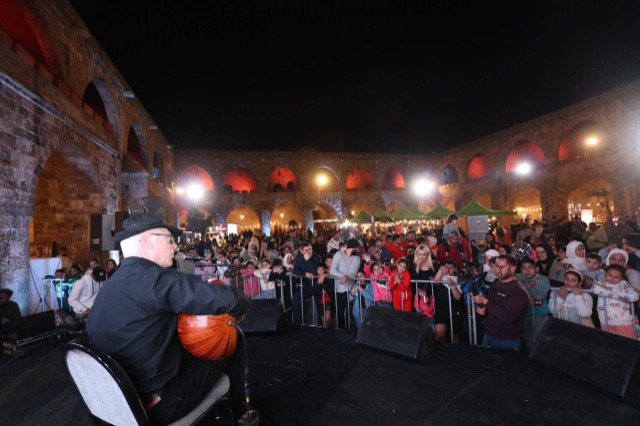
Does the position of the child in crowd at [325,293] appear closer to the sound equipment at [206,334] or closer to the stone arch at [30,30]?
the sound equipment at [206,334]

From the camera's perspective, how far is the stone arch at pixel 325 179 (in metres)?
28.8

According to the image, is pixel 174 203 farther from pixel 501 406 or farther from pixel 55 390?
pixel 501 406

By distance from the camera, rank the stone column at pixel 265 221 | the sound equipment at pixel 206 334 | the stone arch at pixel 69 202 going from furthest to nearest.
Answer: the stone column at pixel 265 221 < the stone arch at pixel 69 202 < the sound equipment at pixel 206 334

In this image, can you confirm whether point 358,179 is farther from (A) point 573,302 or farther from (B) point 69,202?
(A) point 573,302

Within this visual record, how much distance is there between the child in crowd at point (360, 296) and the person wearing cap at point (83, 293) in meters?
4.84

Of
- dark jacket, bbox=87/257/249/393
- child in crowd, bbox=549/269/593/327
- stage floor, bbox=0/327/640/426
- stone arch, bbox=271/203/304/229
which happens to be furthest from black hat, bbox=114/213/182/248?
stone arch, bbox=271/203/304/229

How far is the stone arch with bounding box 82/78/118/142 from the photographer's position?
10648mm

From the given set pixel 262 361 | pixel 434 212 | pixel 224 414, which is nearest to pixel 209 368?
pixel 224 414

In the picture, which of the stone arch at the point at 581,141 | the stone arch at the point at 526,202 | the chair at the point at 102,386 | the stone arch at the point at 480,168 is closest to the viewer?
the chair at the point at 102,386

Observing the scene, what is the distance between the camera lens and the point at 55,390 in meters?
3.70

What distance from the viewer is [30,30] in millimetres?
7766

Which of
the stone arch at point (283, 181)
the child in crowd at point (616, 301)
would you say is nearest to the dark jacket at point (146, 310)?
the child in crowd at point (616, 301)

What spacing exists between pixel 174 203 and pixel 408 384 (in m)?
24.6

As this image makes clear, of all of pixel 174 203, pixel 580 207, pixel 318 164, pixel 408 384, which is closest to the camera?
pixel 408 384
